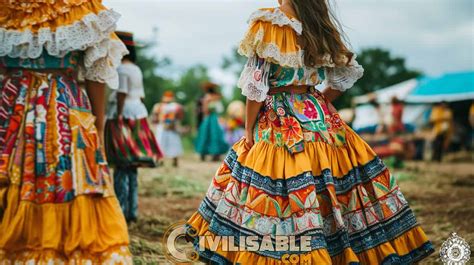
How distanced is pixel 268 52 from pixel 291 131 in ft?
1.62

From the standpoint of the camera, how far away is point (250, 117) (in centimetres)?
408

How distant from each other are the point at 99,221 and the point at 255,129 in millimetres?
1238

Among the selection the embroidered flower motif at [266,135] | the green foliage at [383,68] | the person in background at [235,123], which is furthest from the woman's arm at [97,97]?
the green foliage at [383,68]

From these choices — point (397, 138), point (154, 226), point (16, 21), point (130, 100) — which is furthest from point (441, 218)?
point (397, 138)

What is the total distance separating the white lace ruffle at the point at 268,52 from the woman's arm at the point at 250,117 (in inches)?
11.8

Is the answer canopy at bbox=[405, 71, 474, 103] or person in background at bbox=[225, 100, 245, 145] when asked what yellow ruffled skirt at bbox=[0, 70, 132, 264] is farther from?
canopy at bbox=[405, 71, 474, 103]

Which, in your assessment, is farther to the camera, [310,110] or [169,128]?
[169,128]

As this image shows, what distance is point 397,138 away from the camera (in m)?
16.1

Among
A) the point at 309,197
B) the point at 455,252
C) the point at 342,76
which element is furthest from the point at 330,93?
the point at 455,252

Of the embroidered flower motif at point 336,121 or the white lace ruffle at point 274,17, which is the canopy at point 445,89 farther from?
the white lace ruffle at point 274,17

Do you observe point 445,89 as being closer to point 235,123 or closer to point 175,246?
point 235,123

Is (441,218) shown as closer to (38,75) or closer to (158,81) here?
(38,75)

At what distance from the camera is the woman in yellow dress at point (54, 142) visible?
3215 millimetres

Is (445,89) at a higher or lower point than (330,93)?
higher
